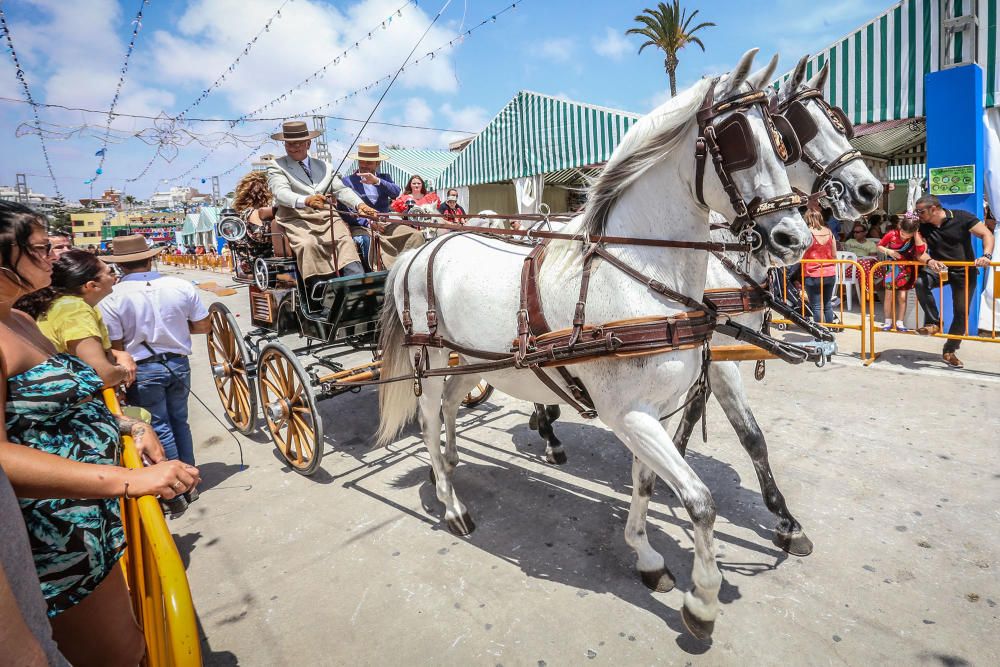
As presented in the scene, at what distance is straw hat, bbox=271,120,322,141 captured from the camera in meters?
4.36

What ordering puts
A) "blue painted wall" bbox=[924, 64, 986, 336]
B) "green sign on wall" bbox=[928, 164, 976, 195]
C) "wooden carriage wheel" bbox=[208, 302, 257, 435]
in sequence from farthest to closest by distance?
"green sign on wall" bbox=[928, 164, 976, 195], "blue painted wall" bbox=[924, 64, 986, 336], "wooden carriage wheel" bbox=[208, 302, 257, 435]

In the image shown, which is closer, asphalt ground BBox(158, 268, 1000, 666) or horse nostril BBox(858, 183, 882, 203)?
horse nostril BBox(858, 183, 882, 203)

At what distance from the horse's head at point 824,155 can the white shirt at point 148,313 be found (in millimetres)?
3678

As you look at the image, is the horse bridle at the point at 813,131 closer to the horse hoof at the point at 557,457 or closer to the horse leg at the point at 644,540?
the horse leg at the point at 644,540

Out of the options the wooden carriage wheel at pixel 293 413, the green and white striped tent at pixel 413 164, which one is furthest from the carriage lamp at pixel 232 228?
the green and white striped tent at pixel 413 164

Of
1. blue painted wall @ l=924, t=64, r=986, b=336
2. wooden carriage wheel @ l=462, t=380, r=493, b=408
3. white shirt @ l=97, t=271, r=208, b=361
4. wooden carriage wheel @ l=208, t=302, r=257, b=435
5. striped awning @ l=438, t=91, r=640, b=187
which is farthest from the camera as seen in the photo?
striped awning @ l=438, t=91, r=640, b=187

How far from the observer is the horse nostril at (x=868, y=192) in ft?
7.04

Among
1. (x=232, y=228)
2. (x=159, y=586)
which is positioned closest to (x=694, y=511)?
(x=159, y=586)

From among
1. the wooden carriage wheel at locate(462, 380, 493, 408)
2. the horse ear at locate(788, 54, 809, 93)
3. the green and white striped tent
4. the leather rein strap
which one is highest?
the green and white striped tent

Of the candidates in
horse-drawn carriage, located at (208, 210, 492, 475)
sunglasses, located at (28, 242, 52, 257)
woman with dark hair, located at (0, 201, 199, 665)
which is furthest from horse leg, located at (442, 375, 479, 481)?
sunglasses, located at (28, 242, 52, 257)

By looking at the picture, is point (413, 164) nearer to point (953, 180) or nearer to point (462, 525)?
point (953, 180)

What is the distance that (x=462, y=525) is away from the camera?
3.19 meters

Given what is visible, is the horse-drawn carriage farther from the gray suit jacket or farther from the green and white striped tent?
the green and white striped tent

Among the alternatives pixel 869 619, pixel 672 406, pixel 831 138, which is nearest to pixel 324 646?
pixel 672 406
